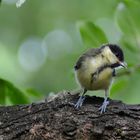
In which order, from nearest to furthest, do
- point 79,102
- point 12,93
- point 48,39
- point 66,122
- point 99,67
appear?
point 66,122
point 79,102
point 99,67
point 12,93
point 48,39

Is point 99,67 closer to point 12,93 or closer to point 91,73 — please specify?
point 91,73

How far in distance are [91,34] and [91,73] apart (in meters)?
0.40

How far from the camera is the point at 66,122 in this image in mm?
2129

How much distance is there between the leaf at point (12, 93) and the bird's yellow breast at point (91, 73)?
0.32m

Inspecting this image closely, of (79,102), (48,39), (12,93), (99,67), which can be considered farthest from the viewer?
(48,39)

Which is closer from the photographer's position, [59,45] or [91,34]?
[91,34]

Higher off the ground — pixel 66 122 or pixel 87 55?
pixel 87 55

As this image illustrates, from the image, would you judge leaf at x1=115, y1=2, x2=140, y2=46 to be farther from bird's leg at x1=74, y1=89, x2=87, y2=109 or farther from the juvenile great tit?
bird's leg at x1=74, y1=89, x2=87, y2=109

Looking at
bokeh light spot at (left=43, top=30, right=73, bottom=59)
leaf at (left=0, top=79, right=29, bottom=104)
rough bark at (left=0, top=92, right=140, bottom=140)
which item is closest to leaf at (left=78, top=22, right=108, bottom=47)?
leaf at (left=0, top=79, right=29, bottom=104)

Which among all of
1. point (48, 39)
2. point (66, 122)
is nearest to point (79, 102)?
point (66, 122)

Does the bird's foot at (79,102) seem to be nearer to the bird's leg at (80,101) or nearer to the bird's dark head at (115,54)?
the bird's leg at (80,101)

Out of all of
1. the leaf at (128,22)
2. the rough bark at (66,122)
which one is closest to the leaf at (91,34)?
the leaf at (128,22)

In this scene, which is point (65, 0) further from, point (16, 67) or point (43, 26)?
point (16, 67)

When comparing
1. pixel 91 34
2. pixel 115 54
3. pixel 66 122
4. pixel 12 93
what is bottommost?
pixel 66 122
